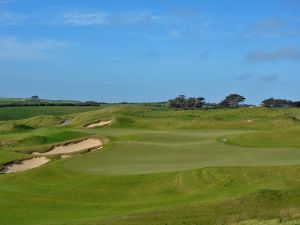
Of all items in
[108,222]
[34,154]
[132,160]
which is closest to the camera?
[108,222]

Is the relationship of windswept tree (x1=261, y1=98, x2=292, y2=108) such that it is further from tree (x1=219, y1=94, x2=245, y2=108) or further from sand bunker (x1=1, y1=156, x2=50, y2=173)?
sand bunker (x1=1, y1=156, x2=50, y2=173)

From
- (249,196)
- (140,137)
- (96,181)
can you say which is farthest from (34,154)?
(249,196)

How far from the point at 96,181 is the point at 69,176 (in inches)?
98.0

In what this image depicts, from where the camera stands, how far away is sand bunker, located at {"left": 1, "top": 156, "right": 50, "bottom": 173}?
37625 millimetres

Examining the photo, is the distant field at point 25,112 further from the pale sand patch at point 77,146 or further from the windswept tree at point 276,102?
the pale sand patch at point 77,146

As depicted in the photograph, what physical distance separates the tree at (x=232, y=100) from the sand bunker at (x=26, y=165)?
105804mm

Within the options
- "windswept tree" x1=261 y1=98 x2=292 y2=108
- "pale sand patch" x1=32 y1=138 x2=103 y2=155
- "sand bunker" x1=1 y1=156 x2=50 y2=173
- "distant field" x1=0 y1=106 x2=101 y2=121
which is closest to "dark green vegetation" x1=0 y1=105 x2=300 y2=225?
"sand bunker" x1=1 y1=156 x2=50 y2=173

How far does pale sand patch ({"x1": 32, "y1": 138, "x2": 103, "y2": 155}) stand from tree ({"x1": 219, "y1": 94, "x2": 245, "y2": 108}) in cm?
9978

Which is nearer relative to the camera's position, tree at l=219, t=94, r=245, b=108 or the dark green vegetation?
the dark green vegetation

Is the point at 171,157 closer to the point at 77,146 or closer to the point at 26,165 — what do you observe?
the point at 26,165

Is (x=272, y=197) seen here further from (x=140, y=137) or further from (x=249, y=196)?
(x=140, y=137)

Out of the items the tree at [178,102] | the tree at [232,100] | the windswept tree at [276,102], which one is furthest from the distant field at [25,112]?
the windswept tree at [276,102]

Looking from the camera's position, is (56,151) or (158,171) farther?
(56,151)

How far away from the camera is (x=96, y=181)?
90.2ft
